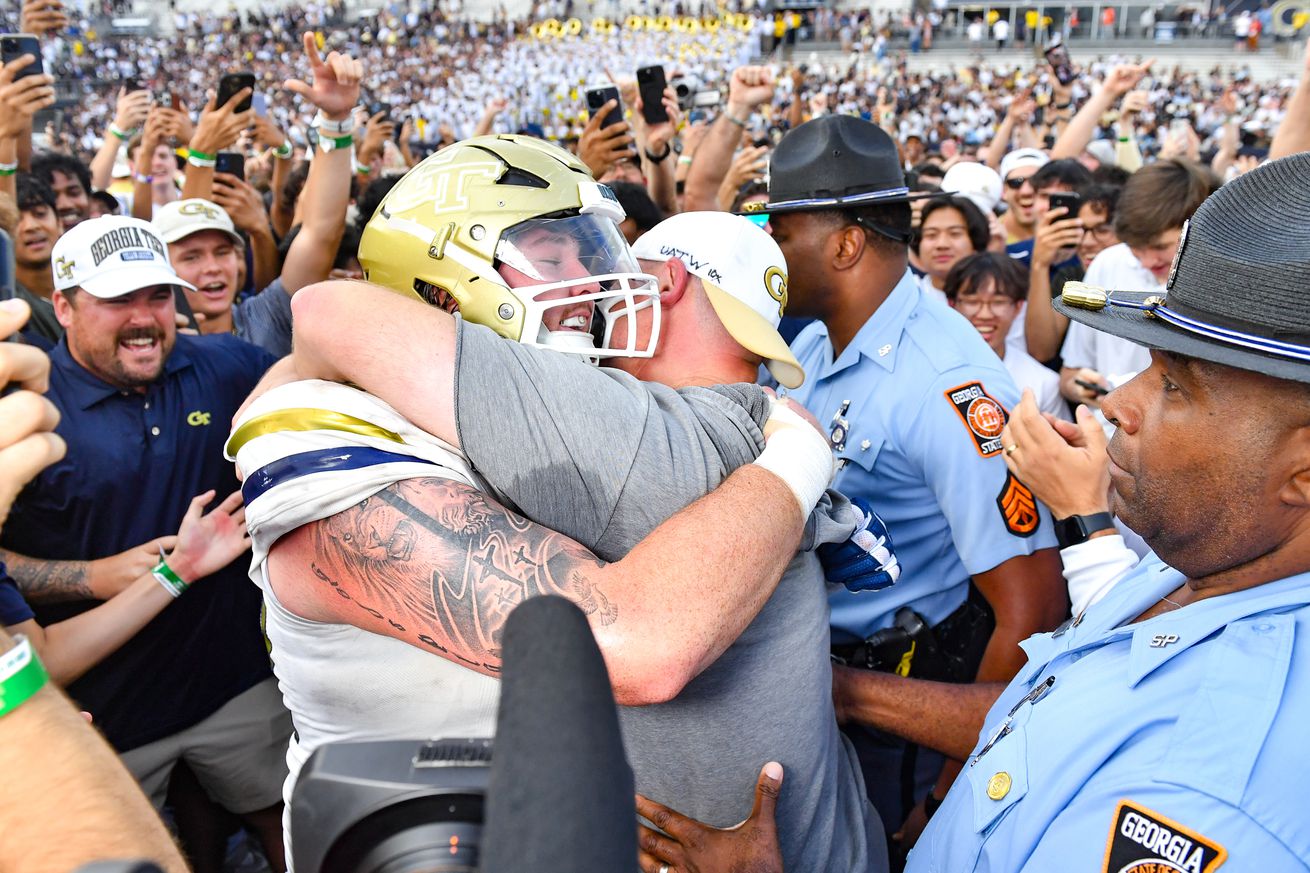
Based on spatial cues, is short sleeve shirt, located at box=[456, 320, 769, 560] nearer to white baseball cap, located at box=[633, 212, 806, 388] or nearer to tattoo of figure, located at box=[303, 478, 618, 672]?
tattoo of figure, located at box=[303, 478, 618, 672]

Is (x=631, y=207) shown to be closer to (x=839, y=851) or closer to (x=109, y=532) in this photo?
(x=109, y=532)

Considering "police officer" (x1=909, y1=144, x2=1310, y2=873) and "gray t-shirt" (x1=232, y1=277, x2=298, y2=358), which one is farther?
"gray t-shirt" (x1=232, y1=277, x2=298, y2=358)

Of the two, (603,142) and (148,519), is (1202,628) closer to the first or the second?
(148,519)

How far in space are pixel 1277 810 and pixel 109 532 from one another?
3331mm

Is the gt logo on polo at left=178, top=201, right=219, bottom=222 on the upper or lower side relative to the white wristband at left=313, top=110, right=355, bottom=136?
lower

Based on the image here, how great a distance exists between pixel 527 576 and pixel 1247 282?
115 cm

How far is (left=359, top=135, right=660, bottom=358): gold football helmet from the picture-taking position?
179 centimetres

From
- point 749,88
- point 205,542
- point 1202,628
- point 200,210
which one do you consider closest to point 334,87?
point 200,210

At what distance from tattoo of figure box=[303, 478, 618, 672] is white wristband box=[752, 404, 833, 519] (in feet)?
1.20

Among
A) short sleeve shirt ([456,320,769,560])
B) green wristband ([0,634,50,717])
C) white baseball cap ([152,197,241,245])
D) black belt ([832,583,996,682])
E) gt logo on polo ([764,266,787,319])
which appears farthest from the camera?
white baseball cap ([152,197,241,245])

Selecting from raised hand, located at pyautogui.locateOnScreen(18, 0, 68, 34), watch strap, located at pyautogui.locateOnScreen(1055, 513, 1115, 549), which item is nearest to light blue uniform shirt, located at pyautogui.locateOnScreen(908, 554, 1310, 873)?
watch strap, located at pyautogui.locateOnScreen(1055, 513, 1115, 549)

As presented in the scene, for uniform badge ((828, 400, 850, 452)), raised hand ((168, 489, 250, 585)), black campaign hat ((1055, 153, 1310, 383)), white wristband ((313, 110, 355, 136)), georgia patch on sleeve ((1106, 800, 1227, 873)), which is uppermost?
white wristband ((313, 110, 355, 136))

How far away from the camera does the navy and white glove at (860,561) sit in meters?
1.91

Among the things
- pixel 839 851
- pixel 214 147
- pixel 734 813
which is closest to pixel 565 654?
pixel 734 813
